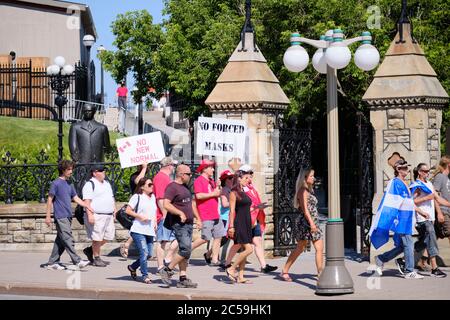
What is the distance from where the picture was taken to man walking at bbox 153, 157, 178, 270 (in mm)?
17334

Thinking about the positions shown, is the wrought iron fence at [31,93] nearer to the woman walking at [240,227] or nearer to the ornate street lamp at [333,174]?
the woman walking at [240,227]

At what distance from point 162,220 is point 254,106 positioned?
3385mm

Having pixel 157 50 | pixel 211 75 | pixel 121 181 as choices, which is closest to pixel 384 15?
pixel 211 75

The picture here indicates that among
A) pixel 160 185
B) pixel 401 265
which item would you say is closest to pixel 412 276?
pixel 401 265

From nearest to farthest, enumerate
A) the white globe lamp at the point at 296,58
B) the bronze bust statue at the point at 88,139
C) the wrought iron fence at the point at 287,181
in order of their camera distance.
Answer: the white globe lamp at the point at 296,58 → the wrought iron fence at the point at 287,181 → the bronze bust statue at the point at 88,139

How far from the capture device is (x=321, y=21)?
1539 inches

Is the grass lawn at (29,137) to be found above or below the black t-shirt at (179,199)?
above

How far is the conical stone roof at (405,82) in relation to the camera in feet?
62.9

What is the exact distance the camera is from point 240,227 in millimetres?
16797


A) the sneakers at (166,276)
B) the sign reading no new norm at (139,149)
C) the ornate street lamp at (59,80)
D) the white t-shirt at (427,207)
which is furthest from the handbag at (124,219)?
the ornate street lamp at (59,80)

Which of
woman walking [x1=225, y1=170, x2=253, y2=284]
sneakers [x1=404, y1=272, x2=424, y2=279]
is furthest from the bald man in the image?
sneakers [x1=404, y1=272, x2=424, y2=279]

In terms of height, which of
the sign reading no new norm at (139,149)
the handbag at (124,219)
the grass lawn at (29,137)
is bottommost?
the handbag at (124,219)

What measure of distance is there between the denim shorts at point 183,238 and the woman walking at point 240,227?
875 millimetres

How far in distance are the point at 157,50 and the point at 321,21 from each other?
42.2ft
